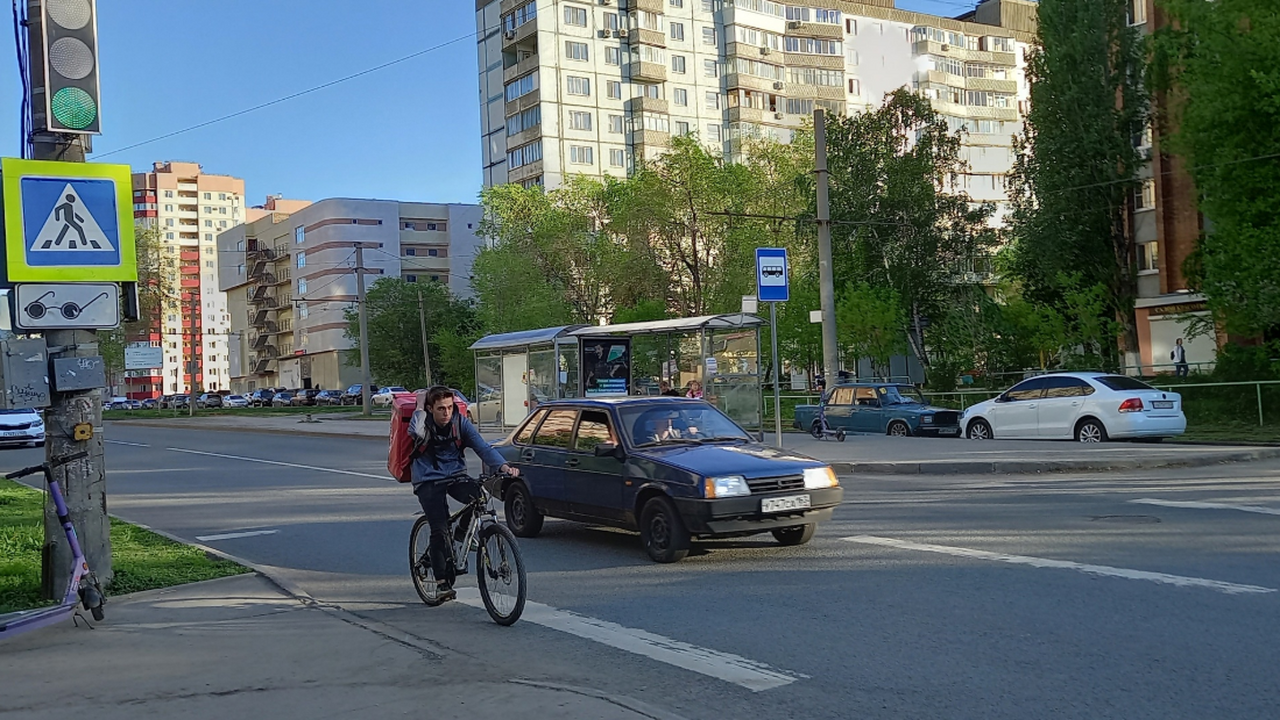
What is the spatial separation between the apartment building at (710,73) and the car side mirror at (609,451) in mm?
72150

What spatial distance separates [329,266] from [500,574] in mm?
109542

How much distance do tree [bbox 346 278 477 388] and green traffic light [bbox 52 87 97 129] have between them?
252 feet

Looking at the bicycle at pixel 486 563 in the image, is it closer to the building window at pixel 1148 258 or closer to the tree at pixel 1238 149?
the tree at pixel 1238 149

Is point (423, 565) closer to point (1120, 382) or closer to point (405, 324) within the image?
point (1120, 382)

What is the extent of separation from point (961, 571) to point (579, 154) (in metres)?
79.7

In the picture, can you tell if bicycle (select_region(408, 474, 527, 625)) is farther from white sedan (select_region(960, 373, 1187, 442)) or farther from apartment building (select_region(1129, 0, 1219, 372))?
apartment building (select_region(1129, 0, 1219, 372))

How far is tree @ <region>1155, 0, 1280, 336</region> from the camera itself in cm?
2750

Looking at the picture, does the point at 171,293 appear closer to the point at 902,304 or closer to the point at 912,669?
→ the point at 902,304

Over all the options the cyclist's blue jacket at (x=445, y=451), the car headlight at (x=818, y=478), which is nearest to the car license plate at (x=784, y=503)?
the car headlight at (x=818, y=478)

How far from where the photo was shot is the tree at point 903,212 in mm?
52125

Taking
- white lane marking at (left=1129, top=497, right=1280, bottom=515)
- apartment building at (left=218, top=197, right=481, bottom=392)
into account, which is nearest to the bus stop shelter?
white lane marking at (left=1129, top=497, right=1280, bottom=515)

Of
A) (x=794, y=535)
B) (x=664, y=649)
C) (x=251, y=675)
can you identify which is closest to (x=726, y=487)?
(x=794, y=535)

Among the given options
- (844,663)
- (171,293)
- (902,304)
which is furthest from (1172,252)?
(171,293)

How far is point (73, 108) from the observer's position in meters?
8.62
